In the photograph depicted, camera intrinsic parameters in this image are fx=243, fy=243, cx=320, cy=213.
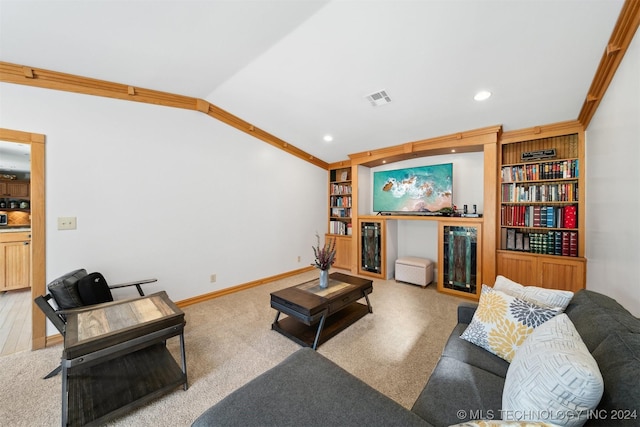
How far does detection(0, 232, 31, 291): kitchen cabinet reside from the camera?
3391 millimetres

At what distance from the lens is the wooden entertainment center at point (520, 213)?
3006 millimetres

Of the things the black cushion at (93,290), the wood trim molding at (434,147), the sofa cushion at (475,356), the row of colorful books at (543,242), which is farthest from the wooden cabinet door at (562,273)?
the black cushion at (93,290)

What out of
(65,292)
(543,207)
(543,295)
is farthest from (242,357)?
(543,207)

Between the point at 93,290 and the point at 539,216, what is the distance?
5.10m

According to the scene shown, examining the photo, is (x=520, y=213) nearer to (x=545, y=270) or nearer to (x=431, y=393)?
(x=545, y=270)

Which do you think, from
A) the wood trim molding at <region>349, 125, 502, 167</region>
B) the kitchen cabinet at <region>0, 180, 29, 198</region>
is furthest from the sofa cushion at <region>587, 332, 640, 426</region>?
the kitchen cabinet at <region>0, 180, 29, 198</region>

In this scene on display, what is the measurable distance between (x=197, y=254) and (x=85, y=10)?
8.55 feet

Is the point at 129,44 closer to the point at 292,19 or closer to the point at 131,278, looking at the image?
the point at 292,19

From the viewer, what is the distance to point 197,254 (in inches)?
133

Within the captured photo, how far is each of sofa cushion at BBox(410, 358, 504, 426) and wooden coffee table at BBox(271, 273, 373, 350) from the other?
114cm

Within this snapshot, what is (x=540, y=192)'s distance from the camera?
3.23 metres

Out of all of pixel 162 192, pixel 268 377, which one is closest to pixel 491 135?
pixel 268 377

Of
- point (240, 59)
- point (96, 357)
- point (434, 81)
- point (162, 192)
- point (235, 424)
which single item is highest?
point (240, 59)

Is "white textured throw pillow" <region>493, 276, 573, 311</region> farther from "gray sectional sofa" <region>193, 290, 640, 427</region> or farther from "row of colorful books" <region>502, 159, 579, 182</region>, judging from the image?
"row of colorful books" <region>502, 159, 579, 182</region>
